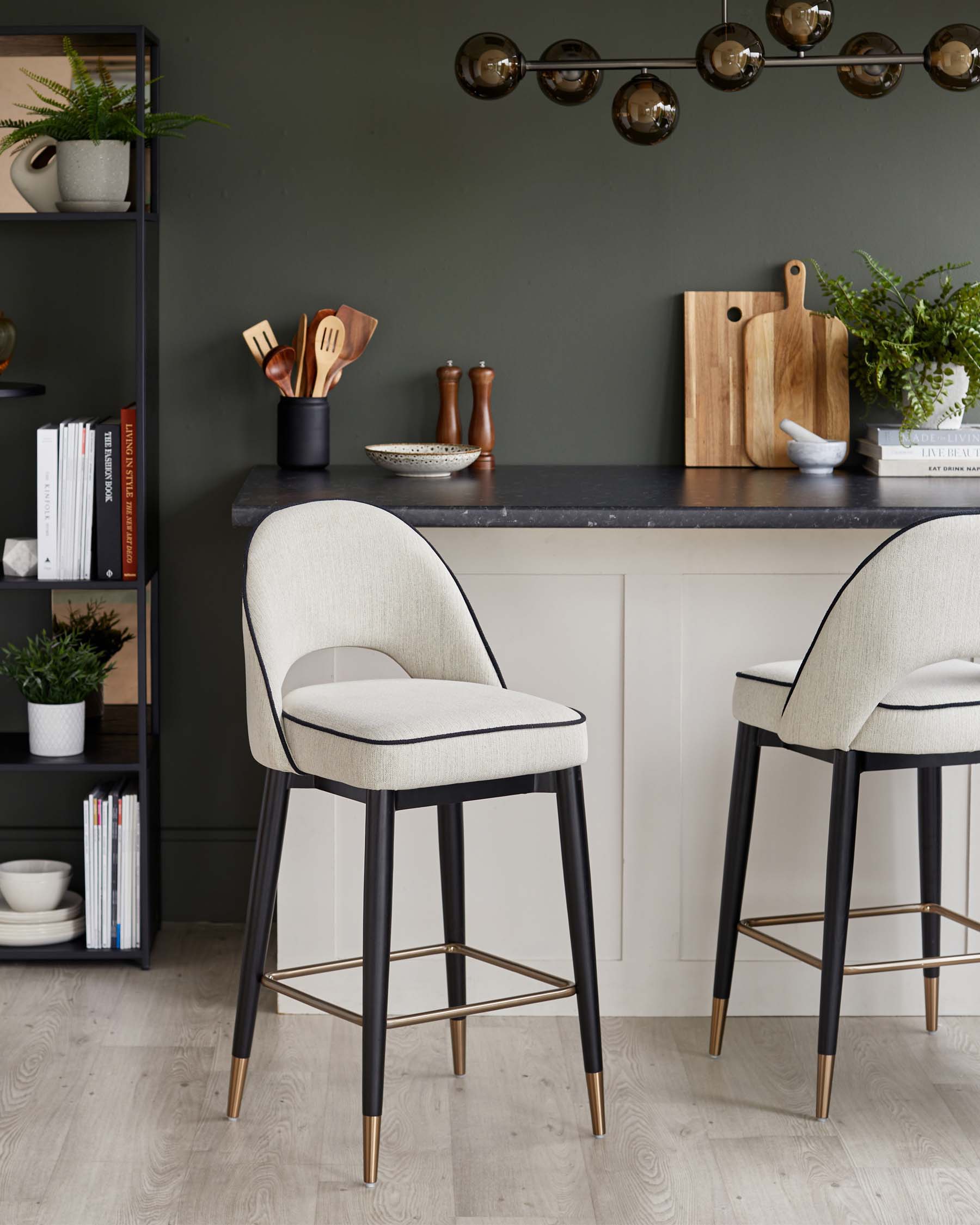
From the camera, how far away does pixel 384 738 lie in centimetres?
206

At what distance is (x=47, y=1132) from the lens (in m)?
2.34

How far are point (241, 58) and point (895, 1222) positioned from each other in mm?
2644

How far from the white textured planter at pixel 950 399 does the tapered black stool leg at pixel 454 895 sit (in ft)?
4.49

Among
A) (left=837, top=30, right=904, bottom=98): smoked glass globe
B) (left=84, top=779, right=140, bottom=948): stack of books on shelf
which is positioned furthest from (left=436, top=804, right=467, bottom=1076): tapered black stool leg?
(left=837, top=30, right=904, bottom=98): smoked glass globe

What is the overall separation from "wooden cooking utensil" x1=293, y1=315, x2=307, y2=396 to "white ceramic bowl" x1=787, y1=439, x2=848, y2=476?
1069mm

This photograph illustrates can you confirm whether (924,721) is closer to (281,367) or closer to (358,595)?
(358,595)

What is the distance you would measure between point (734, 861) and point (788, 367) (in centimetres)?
123

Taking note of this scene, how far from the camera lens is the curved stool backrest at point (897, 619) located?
213 cm

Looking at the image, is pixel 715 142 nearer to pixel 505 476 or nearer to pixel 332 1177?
pixel 505 476

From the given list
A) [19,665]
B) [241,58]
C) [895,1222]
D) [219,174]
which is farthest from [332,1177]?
[241,58]

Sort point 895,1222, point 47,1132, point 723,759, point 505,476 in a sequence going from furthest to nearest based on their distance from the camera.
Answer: point 505,476 → point 723,759 → point 47,1132 → point 895,1222

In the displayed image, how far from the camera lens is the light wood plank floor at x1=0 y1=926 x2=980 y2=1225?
7.04ft

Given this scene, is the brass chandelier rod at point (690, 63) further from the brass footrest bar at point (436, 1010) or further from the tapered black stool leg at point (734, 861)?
the brass footrest bar at point (436, 1010)

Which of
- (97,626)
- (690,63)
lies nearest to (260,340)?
(97,626)
